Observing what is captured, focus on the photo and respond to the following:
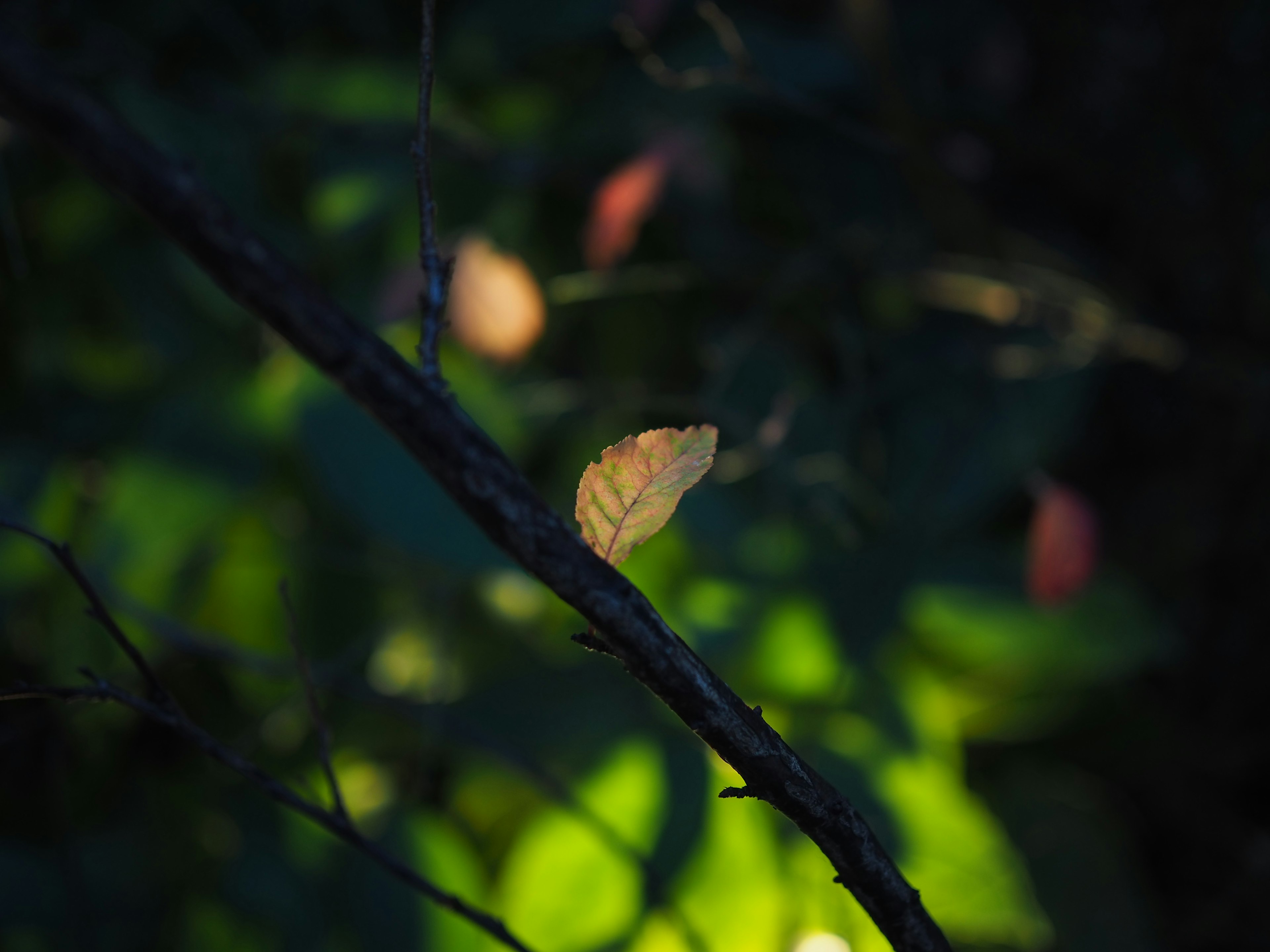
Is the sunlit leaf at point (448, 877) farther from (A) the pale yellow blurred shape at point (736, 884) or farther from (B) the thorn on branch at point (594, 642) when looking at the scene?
(B) the thorn on branch at point (594, 642)

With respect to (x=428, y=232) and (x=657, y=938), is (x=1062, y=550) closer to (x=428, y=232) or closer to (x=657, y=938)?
(x=657, y=938)

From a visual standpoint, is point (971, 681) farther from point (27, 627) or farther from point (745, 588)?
point (27, 627)

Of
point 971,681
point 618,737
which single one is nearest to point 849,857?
point 618,737

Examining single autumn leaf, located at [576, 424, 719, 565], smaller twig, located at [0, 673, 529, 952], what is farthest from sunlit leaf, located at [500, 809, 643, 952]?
single autumn leaf, located at [576, 424, 719, 565]

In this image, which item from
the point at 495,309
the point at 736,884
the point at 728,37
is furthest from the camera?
the point at 495,309

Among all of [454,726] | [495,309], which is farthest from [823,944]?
[495,309]

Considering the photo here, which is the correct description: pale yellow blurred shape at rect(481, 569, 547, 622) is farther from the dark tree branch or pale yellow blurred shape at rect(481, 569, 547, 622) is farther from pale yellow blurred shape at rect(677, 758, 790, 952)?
the dark tree branch

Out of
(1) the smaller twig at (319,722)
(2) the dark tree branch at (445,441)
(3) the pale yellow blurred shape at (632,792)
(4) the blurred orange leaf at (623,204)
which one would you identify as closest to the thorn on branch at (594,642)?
(2) the dark tree branch at (445,441)
